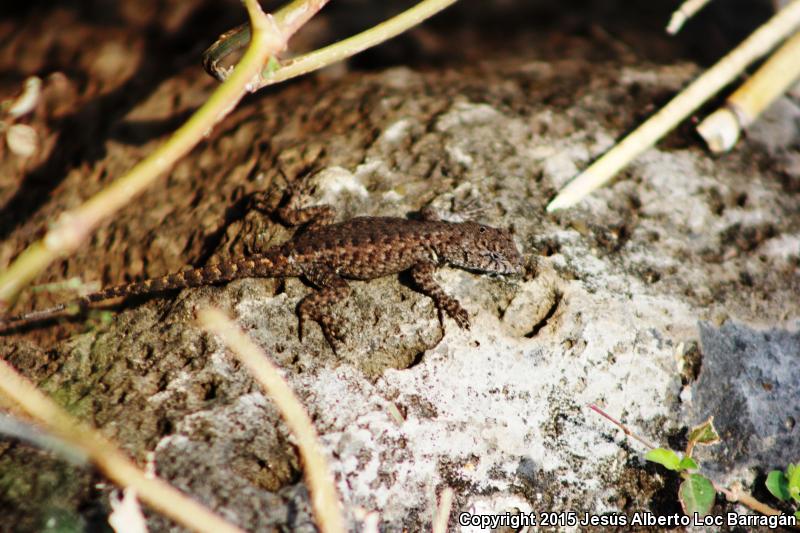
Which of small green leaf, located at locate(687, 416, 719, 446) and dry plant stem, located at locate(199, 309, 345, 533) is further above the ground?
dry plant stem, located at locate(199, 309, 345, 533)

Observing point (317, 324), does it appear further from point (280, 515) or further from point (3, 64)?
point (3, 64)

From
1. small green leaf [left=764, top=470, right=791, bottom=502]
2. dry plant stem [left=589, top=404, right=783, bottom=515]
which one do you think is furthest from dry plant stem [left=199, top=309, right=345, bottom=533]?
Result: small green leaf [left=764, top=470, right=791, bottom=502]

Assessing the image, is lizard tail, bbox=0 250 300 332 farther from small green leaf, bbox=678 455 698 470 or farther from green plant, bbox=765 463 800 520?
green plant, bbox=765 463 800 520

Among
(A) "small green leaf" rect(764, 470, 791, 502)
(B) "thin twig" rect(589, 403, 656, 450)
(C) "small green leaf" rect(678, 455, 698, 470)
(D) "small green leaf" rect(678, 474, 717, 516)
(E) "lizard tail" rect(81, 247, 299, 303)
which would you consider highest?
(E) "lizard tail" rect(81, 247, 299, 303)

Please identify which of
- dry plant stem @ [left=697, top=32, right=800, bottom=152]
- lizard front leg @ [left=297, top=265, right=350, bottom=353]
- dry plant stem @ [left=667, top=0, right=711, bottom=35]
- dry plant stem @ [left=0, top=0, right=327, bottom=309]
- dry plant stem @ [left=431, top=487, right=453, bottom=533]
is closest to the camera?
dry plant stem @ [left=0, top=0, right=327, bottom=309]

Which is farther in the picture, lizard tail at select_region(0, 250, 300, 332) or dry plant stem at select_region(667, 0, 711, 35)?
dry plant stem at select_region(667, 0, 711, 35)

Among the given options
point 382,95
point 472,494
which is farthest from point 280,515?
point 382,95

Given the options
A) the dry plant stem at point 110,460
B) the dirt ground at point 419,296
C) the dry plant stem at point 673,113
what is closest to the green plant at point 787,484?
the dirt ground at point 419,296

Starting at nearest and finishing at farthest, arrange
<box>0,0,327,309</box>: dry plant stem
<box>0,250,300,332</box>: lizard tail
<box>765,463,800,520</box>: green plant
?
<box>0,0,327,309</box>: dry plant stem, <box>765,463,800,520</box>: green plant, <box>0,250,300,332</box>: lizard tail
